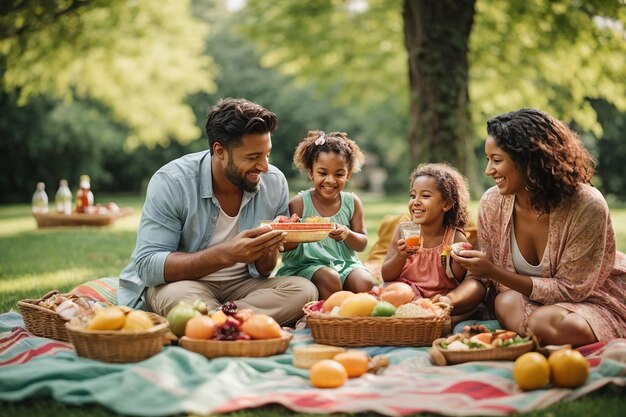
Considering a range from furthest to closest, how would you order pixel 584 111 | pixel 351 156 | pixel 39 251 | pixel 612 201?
pixel 612 201, pixel 584 111, pixel 39 251, pixel 351 156

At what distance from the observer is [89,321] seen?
14.3ft

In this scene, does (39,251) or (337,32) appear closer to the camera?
(39,251)

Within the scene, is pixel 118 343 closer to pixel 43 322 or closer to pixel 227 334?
pixel 227 334

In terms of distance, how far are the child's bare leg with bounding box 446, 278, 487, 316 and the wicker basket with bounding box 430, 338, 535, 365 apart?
3.37ft

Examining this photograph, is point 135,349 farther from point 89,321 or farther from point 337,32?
point 337,32

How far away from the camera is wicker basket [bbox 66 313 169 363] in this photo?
4.11 meters

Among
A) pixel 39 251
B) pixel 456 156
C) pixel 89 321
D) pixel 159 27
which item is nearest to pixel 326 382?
pixel 89 321

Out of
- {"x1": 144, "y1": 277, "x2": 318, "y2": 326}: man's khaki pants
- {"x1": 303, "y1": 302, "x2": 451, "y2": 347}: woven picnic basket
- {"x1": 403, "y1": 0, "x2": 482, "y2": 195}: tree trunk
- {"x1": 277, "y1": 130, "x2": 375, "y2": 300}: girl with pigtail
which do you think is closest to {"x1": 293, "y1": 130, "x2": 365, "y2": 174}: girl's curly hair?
{"x1": 277, "y1": 130, "x2": 375, "y2": 300}: girl with pigtail

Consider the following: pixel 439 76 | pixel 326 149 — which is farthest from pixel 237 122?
pixel 439 76

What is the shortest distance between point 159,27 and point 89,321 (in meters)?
22.2

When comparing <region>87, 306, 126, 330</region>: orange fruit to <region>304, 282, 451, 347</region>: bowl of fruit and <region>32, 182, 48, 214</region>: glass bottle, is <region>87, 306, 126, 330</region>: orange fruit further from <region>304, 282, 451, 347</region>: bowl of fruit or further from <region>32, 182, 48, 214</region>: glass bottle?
<region>32, 182, 48, 214</region>: glass bottle

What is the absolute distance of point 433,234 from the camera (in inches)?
238

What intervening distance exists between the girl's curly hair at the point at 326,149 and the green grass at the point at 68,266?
9.31 feet

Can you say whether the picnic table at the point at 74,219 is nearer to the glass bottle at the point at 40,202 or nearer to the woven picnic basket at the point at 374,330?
the glass bottle at the point at 40,202
